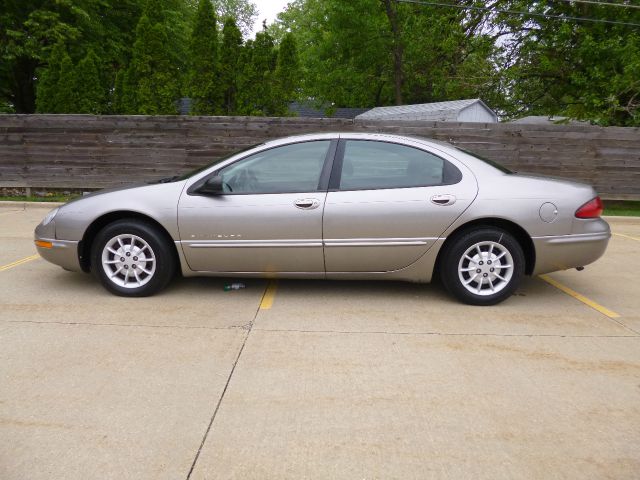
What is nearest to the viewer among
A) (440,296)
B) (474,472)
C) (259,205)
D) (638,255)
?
(474,472)

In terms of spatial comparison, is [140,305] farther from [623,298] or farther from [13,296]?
[623,298]

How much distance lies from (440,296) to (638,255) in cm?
383

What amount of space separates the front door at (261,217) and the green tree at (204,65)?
8.68 meters

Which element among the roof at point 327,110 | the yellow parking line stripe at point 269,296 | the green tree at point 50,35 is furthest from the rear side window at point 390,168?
the roof at point 327,110

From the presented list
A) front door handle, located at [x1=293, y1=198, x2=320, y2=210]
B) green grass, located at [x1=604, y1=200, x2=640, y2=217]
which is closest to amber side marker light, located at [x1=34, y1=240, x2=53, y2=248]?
front door handle, located at [x1=293, y1=198, x2=320, y2=210]

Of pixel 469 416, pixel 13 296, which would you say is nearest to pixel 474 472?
pixel 469 416

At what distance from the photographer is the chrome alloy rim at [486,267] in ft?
14.5

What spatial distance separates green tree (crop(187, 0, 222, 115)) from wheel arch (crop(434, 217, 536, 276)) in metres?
9.56

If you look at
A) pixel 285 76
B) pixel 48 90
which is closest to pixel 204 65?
pixel 285 76

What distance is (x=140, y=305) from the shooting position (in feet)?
14.6

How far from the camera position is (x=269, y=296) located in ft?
15.7

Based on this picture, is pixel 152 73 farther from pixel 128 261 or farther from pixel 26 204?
pixel 128 261

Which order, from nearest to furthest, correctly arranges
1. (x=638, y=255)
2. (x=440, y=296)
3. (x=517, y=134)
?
(x=440, y=296)
(x=638, y=255)
(x=517, y=134)

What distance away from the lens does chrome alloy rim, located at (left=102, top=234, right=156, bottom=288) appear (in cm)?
455
